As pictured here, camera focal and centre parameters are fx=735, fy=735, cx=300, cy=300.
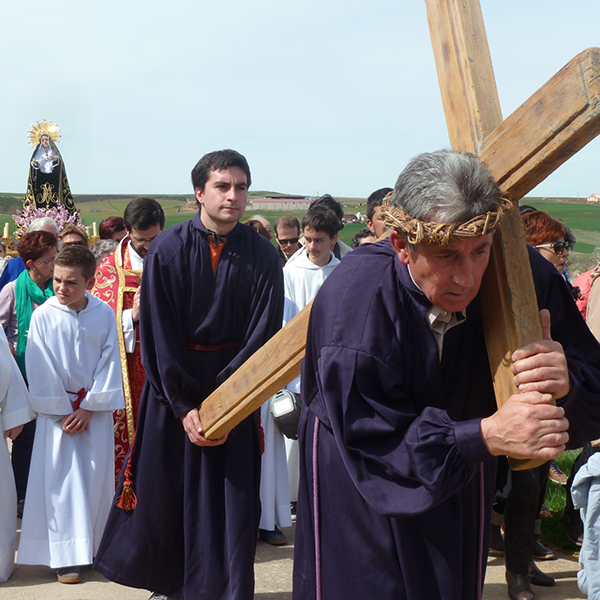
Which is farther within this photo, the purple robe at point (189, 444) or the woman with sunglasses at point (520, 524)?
the woman with sunglasses at point (520, 524)

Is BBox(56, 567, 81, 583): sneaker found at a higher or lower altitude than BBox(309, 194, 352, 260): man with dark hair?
lower

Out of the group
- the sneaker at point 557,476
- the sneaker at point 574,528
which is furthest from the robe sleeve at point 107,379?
the sneaker at point 557,476

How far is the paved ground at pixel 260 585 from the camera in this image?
169 inches

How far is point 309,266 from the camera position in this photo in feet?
21.1

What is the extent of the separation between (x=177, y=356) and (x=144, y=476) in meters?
0.71

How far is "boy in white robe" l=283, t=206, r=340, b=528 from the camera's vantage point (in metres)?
6.23

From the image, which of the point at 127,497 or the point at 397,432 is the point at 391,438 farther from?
the point at 127,497

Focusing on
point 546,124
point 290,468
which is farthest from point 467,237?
point 290,468

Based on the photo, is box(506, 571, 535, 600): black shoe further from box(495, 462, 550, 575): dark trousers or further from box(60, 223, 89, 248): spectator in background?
box(60, 223, 89, 248): spectator in background

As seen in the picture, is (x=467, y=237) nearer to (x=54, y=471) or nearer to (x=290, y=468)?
(x=54, y=471)

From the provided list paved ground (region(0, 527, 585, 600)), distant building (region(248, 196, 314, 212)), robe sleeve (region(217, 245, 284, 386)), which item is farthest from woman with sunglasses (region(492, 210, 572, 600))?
distant building (region(248, 196, 314, 212))

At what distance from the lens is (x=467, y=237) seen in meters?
1.95

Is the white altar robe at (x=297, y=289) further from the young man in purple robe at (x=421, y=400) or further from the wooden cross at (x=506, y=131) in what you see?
the wooden cross at (x=506, y=131)

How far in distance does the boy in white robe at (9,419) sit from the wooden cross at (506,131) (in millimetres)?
3430
